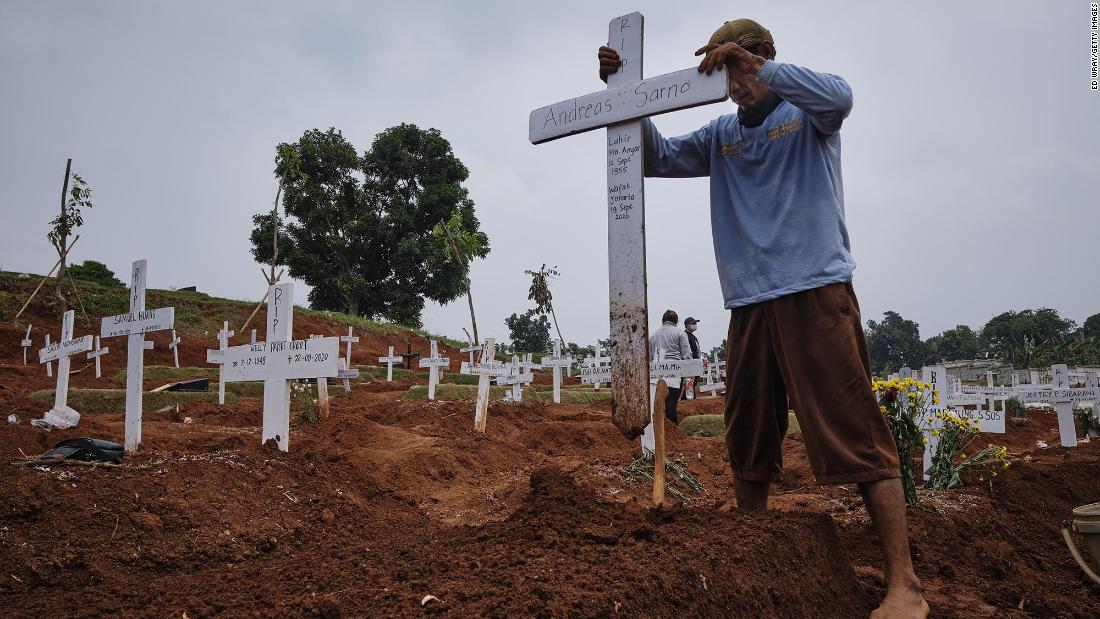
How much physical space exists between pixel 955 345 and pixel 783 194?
71.5 meters

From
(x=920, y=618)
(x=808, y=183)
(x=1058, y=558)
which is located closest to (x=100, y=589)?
(x=920, y=618)

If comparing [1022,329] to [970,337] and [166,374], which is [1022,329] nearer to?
[970,337]

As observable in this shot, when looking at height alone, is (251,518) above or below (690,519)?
below

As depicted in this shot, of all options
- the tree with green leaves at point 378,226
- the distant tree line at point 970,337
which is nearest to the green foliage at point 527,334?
the tree with green leaves at point 378,226

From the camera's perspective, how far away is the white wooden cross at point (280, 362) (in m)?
4.63

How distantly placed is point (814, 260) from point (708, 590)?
1.23 meters

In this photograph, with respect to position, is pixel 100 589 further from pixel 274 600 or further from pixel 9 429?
pixel 9 429

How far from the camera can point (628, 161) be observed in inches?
117

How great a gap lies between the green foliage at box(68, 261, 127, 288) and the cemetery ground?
1019 inches

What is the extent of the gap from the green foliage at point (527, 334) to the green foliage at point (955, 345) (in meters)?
38.3

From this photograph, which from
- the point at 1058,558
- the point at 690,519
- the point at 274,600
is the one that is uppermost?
the point at 690,519

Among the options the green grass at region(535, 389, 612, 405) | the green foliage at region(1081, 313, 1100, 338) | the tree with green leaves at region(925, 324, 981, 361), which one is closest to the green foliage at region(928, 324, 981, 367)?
the tree with green leaves at region(925, 324, 981, 361)

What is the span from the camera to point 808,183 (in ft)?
8.43

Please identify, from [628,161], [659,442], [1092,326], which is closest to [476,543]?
[659,442]
